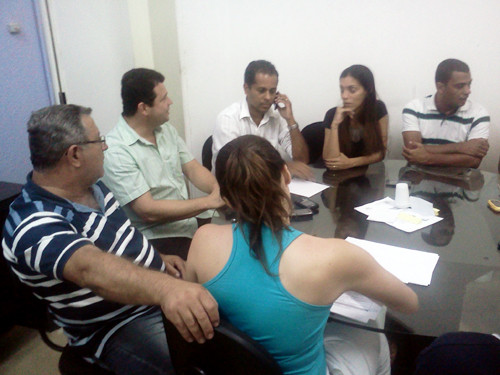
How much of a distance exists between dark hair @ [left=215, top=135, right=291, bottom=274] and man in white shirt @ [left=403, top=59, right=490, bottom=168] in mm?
1633

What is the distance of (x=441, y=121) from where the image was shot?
266cm

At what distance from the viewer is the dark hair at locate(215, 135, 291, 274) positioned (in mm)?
955

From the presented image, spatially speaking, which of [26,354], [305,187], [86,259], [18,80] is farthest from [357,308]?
[18,80]

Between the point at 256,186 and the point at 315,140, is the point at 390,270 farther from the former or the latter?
the point at 315,140

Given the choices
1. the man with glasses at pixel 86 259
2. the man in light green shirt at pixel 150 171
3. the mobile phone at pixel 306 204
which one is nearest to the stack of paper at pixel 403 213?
the mobile phone at pixel 306 204

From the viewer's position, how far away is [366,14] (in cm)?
300

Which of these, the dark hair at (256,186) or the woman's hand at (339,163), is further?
the woman's hand at (339,163)

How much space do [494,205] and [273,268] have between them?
4.14ft

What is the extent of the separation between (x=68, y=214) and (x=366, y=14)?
2.63 m

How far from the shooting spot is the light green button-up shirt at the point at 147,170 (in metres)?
1.80

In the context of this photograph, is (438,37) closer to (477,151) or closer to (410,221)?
(477,151)

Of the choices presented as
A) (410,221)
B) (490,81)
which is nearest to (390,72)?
(490,81)

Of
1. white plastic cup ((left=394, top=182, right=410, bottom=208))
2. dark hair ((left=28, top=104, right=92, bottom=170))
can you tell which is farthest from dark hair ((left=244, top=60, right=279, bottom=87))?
dark hair ((left=28, top=104, right=92, bottom=170))

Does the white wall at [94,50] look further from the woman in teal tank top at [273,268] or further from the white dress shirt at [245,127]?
the woman in teal tank top at [273,268]
